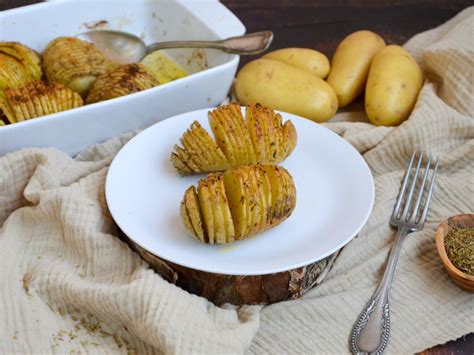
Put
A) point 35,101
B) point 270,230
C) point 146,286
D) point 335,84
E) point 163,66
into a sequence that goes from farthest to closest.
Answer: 1. point 163,66
2. point 335,84
3. point 35,101
4. point 270,230
5. point 146,286

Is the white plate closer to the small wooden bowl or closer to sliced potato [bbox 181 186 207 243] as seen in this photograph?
sliced potato [bbox 181 186 207 243]

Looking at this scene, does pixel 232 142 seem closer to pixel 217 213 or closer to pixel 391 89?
pixel 217 213

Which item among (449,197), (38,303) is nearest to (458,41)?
(449,197)

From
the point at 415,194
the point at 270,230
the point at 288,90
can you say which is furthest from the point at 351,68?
the point at 270,230

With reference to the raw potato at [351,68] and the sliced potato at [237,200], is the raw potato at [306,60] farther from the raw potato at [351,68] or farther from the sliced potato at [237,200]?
the sliced potato at [237,200]

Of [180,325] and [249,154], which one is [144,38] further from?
[180,325]

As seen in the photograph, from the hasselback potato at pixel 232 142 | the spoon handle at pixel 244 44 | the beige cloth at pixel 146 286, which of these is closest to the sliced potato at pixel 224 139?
the hasselback potato at pixel 232 142
